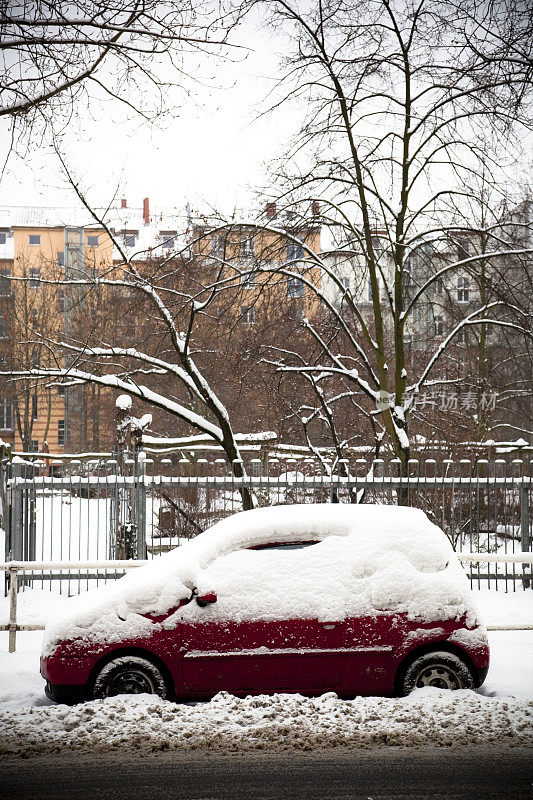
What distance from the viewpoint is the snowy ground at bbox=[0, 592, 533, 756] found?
225 inches

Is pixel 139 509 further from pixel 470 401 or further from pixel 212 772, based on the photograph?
pixel 470 401

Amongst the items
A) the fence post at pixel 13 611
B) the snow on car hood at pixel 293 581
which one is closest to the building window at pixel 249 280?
the fence post at pixel 13 611

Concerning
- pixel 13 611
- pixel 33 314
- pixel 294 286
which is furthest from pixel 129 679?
pixel 33 314

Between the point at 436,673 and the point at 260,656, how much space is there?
4.66 ft

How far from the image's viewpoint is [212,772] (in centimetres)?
525

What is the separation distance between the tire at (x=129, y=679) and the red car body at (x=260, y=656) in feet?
0.21

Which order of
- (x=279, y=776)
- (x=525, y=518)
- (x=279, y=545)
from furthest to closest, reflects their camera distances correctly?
1. (x=525, y=518)
2. (x=279, y=545)
3. (x=279, y=776)

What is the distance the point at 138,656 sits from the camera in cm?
646

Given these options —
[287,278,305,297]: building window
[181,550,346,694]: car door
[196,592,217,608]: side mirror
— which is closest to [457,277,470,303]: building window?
[287,278,305,297]: building window

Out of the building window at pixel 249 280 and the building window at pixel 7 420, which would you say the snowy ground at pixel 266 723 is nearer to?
the building window at pixel 249 280

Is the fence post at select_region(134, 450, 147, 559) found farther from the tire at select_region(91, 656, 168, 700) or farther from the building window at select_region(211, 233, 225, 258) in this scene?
the tire at select_region(91, 656, 168, 700)

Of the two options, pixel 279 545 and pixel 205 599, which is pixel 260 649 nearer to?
pixel 205 599

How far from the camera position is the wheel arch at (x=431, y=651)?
21.4ft

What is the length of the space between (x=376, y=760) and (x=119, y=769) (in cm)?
169
